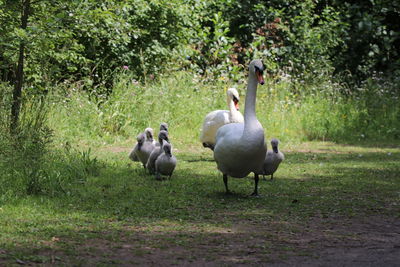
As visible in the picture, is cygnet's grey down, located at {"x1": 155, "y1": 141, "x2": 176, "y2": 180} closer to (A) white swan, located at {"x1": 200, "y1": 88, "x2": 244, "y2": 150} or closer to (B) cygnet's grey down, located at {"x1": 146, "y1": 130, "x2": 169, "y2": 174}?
(B) cygnet's grey down, located at {"x1": 146, "y1": 130, "x2": 169, "y2": 174}

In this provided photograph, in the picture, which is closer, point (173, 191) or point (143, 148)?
point (173, 191)

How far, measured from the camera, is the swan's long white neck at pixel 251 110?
697 centimetres

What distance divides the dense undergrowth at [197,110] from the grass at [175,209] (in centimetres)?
274

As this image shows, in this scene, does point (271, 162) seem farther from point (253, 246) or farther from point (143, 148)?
point (253, 246)

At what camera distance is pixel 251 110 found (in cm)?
725

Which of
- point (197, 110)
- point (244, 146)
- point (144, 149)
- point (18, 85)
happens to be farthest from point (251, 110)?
point (197, 110)

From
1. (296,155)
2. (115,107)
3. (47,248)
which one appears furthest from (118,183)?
(115,107)

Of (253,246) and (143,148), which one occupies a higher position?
(143,148)

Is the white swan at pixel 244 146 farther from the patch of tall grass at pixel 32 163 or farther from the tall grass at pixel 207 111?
the tall grass at pixel 207 111

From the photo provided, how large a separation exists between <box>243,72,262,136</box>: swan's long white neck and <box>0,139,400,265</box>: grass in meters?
0.87

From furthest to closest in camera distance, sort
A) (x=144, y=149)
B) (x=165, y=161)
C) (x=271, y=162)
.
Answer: (x=144, y=149) < (x=271, y=162) < (x=165, y=161)

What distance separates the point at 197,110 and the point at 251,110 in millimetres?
7358

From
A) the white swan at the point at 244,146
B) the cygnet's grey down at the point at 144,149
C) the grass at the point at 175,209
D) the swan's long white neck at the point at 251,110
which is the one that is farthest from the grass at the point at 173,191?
the swan's long white neck at the point at 251,110

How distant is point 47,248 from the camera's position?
16.1 ft
